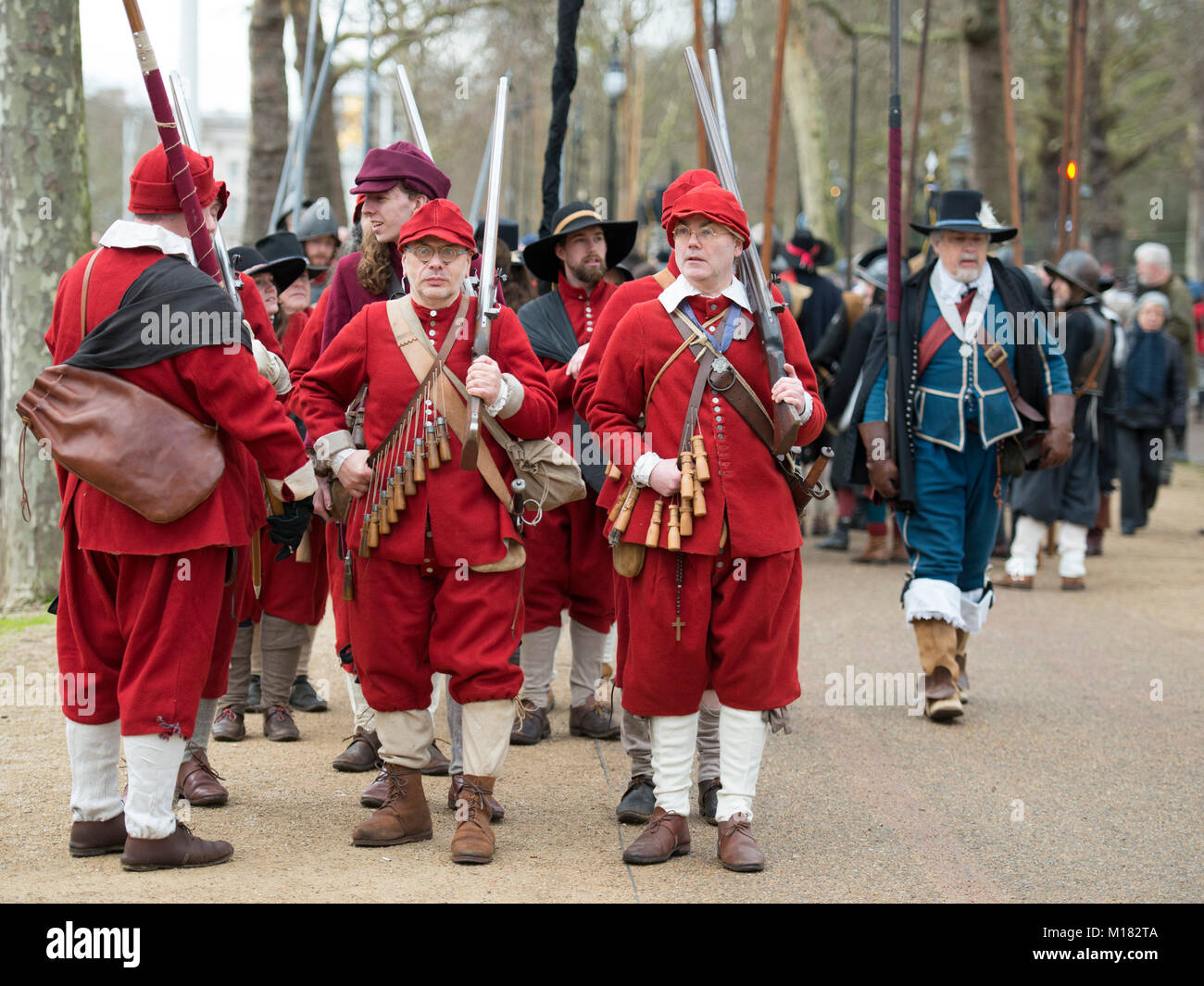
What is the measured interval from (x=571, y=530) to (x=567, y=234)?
4.02 feet

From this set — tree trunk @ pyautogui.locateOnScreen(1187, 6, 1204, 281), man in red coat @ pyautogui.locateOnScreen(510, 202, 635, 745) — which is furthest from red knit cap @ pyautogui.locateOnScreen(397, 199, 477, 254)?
tree trunk @ pyautogui.locateOnScreen(1187, 6, 1204, 281)

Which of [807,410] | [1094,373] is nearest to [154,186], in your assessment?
[807,410]

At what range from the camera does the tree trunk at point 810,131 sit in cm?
2512

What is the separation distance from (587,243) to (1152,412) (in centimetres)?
754

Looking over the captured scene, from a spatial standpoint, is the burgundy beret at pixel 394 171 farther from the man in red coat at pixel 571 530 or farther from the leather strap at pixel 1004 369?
the leather strap at pixel 1004 369

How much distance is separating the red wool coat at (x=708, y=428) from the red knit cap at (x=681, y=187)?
0.28 m

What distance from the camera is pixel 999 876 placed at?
4535 mm

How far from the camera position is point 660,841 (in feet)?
15.2

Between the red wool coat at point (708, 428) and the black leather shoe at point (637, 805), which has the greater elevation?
the red wool coat at point (708, 428)

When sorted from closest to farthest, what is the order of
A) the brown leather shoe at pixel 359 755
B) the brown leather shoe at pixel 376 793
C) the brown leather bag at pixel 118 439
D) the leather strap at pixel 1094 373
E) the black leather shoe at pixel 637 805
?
the brown leather bag at pixel 118 439 → the black leather shoe at pixel 637 805 → the brown leather shoe at pixel 376 793 → the brown leather shoe at pixel 359 755 → the leather strap at pixel 1094 373

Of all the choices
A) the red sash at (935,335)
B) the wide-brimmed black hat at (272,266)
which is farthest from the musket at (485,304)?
the red sash at (935,335)

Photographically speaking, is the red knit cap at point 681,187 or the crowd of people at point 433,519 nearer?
the crowd of people at point 433,519

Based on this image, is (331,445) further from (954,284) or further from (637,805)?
(954,284)

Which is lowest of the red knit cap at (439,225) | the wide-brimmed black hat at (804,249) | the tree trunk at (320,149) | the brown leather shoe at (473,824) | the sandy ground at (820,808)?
the sandy ground at (820,808)
